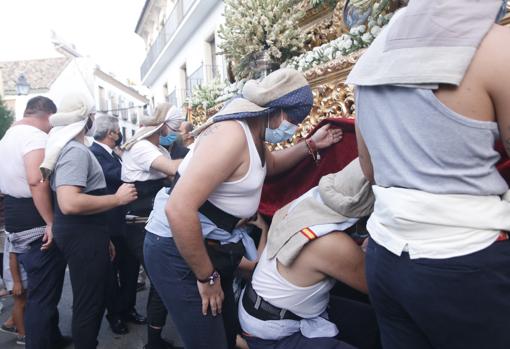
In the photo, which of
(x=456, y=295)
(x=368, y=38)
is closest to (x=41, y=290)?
(x=368, y=38)

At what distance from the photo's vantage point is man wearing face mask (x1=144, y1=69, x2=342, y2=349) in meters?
1.58

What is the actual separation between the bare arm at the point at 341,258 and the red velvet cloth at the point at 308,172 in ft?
1.70

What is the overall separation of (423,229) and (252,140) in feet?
2.77

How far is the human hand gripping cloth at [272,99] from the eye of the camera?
1707 mm

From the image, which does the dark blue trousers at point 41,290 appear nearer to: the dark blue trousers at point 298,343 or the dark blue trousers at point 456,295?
the dark blue trousers at point 298,343

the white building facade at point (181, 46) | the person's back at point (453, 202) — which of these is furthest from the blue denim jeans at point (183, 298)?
the white building facade at point (181, 46)

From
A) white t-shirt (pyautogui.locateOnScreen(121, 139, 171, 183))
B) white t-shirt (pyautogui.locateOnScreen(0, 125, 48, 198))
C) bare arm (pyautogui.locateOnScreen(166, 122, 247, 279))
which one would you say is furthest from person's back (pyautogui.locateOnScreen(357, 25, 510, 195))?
white t-shirt (pyautogui.locateOnScreen(0, 125, 48, 198))

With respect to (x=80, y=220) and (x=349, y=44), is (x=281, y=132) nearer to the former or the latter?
(x=349, y=44)

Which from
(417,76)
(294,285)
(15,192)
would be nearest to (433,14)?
(417,76)

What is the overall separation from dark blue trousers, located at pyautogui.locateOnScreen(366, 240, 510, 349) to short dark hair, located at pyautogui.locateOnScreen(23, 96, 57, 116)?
305cm

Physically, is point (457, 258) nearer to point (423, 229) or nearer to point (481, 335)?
point (423, 229)

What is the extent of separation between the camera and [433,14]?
1.02 metres

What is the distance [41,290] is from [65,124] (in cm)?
116

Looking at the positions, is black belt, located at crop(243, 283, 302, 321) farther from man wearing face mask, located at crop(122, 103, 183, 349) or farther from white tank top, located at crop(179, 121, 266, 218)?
man wearing face mask, located at crop(122, 103, 183, 349)
